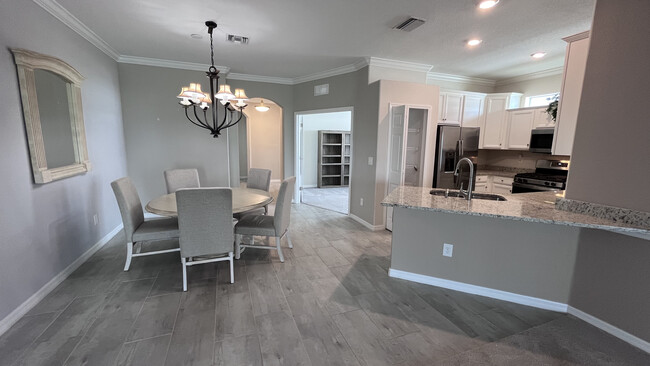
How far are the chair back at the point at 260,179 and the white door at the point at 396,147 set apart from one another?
185cm

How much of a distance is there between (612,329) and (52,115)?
4.95 metres

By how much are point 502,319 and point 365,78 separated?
3.47 meters

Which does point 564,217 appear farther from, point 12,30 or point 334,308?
point 12,30

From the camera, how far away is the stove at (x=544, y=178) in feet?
13.2

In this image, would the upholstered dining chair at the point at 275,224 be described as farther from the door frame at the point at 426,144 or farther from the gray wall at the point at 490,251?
the door frame at the point at 426,144

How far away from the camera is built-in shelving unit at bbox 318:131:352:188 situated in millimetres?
7926

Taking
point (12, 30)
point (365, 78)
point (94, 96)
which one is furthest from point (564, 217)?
point (94, 96)

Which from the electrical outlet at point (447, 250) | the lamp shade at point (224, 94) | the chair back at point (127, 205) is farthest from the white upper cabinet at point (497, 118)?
the chair back at point (127, 205)

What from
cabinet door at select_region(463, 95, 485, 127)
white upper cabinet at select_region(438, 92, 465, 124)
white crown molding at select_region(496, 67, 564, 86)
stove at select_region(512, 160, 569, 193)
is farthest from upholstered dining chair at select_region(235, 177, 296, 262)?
white crown molding at select_region(496, 67, 564, 86)

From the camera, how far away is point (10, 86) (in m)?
2.01

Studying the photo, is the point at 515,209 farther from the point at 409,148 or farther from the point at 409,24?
the point at 409,148

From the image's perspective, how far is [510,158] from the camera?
16.9 ft

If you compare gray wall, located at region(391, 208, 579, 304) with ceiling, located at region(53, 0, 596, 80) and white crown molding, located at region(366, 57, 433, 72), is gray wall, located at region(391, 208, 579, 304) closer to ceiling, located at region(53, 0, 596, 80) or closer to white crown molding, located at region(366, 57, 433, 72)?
ceiling, located at region(53, 0, 596, 80)

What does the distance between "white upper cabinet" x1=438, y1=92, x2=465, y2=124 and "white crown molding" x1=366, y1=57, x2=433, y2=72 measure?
662 millimetres
